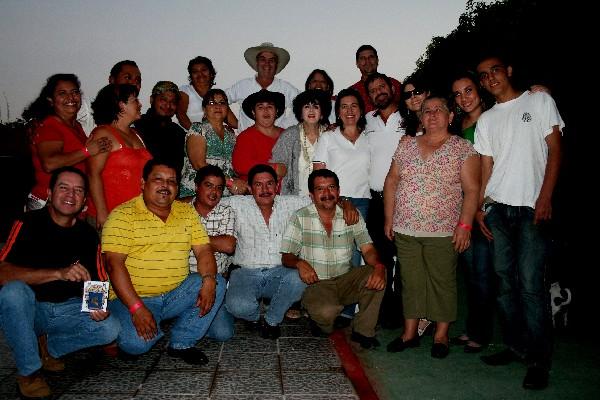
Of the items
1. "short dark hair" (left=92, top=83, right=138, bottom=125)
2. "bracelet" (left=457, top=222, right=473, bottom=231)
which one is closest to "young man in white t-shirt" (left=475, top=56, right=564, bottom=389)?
"bracelet" (left=457, top=222, right=473, bottom=231)

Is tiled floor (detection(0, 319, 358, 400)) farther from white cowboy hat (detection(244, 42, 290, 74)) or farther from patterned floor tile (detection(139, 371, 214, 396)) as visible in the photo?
white cowboy hat (detection(244, 42, 290, 74))

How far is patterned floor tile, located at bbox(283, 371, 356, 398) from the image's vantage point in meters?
3.30

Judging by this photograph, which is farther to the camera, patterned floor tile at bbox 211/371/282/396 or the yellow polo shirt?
the yellow polo shirt

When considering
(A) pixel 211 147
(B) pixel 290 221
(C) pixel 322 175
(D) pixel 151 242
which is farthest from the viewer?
(A) pixel 211 147

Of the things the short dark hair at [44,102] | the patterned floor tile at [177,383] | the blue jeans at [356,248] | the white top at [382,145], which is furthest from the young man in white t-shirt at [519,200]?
the short dark hair at [44,102]

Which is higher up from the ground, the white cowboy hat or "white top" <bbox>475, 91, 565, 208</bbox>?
the white cowboy hat

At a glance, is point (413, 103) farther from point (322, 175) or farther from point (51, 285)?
point (51, 285)

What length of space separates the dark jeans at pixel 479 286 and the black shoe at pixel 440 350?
341 millimetres

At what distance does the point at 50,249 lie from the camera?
3.35 m

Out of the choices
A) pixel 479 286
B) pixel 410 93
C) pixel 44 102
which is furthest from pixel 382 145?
pixel 44 102

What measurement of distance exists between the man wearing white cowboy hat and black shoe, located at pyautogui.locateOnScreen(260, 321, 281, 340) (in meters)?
2.62

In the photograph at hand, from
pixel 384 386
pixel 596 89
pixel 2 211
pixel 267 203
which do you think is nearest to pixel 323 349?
pixel 384 386

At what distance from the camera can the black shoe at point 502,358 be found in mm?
3840

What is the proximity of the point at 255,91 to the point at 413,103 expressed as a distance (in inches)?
90.3
